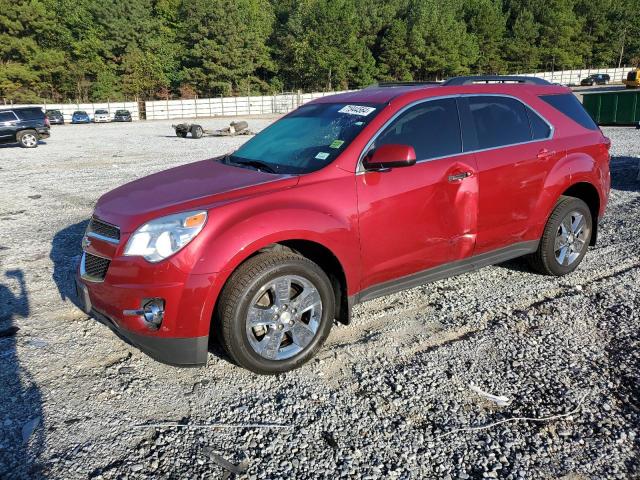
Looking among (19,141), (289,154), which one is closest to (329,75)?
(19,141)

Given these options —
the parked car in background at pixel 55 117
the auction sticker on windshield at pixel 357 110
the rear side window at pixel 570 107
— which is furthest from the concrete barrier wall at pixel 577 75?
the auction sticker on windshield at pixel 357 110

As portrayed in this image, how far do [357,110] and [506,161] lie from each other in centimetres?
136

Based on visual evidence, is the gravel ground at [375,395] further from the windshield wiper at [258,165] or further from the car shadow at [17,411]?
the windshield wiper at [258,165]

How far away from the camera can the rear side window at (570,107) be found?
487cm

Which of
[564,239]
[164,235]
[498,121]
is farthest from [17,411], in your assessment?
[564,239]

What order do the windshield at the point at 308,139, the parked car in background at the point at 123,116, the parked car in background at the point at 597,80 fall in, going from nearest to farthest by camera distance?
the windshield at the point at 308,139 < the parked car in background at the point at 123,116 < the parked car in background at the point at 597,80

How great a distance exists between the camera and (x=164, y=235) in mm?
3123

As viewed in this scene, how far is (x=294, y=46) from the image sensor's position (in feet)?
254

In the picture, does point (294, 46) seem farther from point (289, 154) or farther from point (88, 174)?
point (289, 154)

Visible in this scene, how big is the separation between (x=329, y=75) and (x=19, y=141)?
61.3 meters

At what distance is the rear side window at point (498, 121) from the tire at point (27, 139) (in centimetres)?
2151

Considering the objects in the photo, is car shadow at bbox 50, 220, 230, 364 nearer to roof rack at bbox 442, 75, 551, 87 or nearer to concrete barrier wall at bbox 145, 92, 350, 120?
roof rack at bbox 442, 75, 551, 87

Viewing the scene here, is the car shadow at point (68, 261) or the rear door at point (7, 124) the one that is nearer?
the car shadow at point (68, 261)

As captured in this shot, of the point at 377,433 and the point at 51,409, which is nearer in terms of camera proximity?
the point at 377,433
